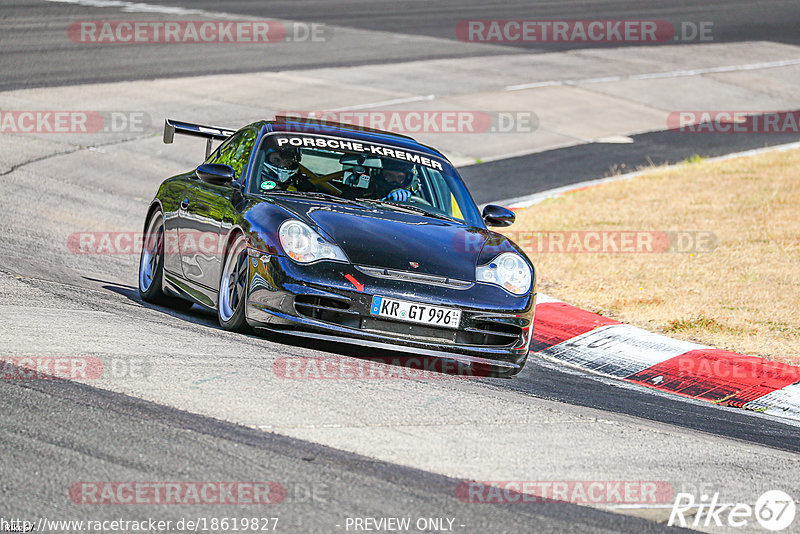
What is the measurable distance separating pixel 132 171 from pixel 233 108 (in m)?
4.00

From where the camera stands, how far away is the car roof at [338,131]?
796 cm

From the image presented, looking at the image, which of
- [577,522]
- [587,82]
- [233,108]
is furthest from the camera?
[587,82]

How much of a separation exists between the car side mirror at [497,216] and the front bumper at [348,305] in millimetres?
1234

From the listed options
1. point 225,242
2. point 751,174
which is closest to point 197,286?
point 225,242

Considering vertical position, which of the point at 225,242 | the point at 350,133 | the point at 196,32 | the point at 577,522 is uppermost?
the point at 196,32

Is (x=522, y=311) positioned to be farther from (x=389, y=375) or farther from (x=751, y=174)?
(x=751, y=174)

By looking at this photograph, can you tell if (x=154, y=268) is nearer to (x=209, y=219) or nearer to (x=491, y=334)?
(x=209, y=219)

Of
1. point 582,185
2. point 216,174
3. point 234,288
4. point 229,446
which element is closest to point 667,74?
point 582,185

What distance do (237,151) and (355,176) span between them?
37.2 inches

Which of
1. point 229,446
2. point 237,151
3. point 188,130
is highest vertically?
point 188,130

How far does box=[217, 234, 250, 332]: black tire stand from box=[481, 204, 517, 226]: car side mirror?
5.94 feet

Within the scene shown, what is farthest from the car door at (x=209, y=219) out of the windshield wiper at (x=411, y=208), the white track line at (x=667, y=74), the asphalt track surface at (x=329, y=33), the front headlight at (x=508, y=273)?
the white track line at (x=667, y=74)

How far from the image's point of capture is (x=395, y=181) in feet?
25.7

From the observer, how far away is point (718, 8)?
3388 cm
